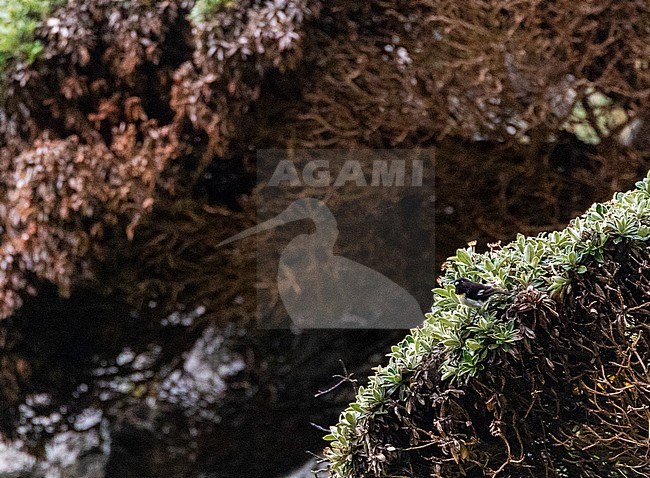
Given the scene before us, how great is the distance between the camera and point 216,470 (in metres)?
1.81

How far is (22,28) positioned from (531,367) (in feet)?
4.94

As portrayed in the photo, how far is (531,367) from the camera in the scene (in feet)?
2.51

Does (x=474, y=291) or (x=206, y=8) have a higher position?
(x=206, y=8)

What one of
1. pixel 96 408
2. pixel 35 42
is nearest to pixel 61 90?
pixel 35 42

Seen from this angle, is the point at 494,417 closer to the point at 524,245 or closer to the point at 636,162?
the point at 524,245

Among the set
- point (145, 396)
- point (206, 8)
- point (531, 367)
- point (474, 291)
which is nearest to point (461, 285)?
point (474, 291)

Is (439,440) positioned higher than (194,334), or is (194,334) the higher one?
(439,440)

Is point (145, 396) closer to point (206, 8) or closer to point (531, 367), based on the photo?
point (206, 8)

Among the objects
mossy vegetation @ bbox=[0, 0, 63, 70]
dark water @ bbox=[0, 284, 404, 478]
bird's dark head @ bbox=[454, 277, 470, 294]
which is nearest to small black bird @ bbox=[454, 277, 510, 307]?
bird's dark head @ bbox=[454, 277, 470, 294]

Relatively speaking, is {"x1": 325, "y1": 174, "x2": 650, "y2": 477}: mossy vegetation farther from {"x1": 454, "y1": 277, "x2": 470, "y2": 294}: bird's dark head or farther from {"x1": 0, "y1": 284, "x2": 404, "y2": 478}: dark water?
{"x1": 0, "y1": 284, "x2": 404, "y2": 478}: dark water

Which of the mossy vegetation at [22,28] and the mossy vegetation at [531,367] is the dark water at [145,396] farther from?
the mossy vegetation at [531,367]

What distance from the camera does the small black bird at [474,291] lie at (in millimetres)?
753

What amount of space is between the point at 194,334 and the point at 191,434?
273 millimetres

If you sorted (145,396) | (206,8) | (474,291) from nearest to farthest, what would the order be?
(474,291) → (206,8) → (145,396)
